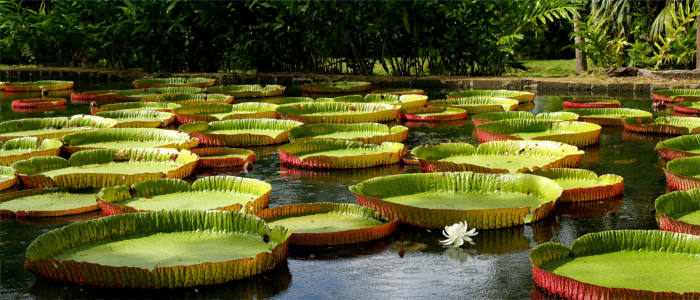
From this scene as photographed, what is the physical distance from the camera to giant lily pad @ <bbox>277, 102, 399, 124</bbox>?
7.88 meters

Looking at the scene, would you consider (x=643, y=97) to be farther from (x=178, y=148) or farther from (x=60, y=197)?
(x=60, y=197)

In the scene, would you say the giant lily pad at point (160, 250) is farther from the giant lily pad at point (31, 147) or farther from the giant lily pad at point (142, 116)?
the giant lily pad at point (142, 116)

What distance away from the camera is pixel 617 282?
304 cm

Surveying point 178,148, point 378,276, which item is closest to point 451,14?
point 178,148

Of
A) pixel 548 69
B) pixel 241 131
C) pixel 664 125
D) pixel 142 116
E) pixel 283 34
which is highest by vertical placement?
pixel 283 34

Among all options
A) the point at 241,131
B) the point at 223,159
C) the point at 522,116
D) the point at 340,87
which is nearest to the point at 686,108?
the point at 522,116

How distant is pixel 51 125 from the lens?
24.6ft

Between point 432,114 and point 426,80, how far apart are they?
3649mm

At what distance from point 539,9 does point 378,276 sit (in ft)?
31.2

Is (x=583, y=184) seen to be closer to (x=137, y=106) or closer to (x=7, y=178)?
(x=7, y=178)

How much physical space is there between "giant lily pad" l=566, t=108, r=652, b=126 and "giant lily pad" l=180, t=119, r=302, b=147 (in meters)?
2.75

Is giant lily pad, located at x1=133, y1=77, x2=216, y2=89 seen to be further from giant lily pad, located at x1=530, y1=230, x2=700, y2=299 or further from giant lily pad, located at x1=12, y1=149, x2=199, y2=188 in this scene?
giant lily pad, located at x1=530, y1=230, x2=700, y2=299

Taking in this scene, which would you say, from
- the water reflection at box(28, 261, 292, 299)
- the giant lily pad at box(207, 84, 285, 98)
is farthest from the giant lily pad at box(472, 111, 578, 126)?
the water reflection at box(28, 261, 292, 299)

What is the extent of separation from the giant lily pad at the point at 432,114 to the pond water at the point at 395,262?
3105mm
